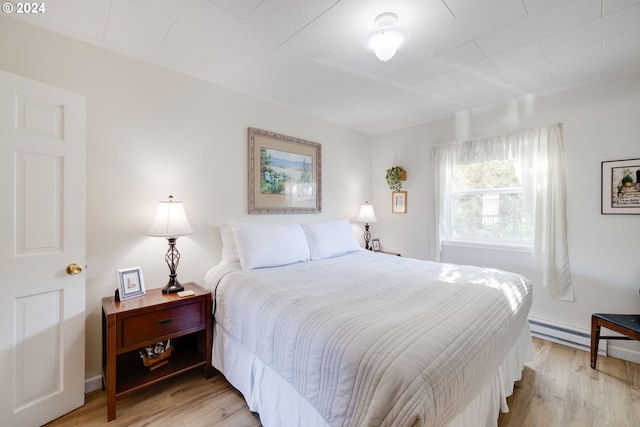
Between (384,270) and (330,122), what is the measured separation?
2.23 m

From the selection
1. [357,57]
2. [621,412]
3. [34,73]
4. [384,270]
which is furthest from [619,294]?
[34,73]

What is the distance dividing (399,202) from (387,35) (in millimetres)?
2568

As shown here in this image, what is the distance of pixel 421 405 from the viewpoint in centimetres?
91

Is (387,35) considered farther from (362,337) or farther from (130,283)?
(130,283)

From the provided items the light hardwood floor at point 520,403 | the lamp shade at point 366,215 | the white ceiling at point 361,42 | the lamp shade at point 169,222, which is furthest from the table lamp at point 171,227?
the lamp shade at point 366,215

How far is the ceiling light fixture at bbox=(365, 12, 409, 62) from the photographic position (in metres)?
1.63

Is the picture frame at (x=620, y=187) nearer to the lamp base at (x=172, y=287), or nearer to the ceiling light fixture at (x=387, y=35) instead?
the ceiling light fixture at (x=387, y=35)

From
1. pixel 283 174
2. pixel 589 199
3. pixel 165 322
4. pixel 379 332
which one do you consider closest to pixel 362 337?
pixel 379 332

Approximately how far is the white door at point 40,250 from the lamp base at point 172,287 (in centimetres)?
47

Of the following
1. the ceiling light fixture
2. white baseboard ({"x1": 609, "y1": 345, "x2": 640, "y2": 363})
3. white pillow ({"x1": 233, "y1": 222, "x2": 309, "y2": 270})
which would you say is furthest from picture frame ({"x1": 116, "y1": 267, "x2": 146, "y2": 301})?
white baseboard ({"x1": 609, "y1": 345, "x2": 640, "y2": 363})

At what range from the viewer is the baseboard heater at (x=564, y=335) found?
252cm

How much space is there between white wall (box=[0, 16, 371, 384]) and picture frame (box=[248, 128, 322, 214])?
110mm

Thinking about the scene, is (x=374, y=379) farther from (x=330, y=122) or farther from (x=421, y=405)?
(x=330, y=122)

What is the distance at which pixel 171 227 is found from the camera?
2000 millimetres
